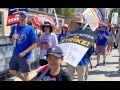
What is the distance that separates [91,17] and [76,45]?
Answer: 1.08 m

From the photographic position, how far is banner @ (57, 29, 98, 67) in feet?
7.16

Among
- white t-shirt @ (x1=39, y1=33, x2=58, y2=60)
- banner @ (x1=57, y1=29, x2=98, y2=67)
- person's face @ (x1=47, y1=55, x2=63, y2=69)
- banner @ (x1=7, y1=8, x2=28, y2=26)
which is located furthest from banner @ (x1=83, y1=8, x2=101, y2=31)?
banner @ (x1=7, y1=8, x2=28, y2=26)

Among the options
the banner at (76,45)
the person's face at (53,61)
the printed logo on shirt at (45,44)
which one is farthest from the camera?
the printed logo on shirt at (45,44)

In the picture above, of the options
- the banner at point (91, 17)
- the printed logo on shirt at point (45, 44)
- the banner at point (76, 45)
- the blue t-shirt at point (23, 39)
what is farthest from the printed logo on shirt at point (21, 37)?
the banner at point (91, 17)

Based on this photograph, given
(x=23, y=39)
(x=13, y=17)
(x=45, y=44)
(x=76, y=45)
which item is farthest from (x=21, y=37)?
(x=76, y=45)

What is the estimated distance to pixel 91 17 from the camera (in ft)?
10.1

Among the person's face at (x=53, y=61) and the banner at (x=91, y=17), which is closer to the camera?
the person's face at (x=53, y=61)

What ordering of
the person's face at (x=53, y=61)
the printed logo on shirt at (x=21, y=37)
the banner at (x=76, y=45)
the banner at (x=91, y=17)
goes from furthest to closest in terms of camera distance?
the printed logo on shirt at (x=21, y=37)
the banner at (x=91, y=17)
the banner at (x=76, y=45)
the person's face at (x=53, y=61)

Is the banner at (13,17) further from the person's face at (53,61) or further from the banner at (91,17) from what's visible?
the person's face at (53,61)

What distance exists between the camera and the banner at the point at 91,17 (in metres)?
3.03

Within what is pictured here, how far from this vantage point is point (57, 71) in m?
2.03

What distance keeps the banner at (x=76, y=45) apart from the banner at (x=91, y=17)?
0.64 m

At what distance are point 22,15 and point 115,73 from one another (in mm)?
4068

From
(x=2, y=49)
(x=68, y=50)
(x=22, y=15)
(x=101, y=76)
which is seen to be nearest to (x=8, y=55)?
(x=2, y=49)
